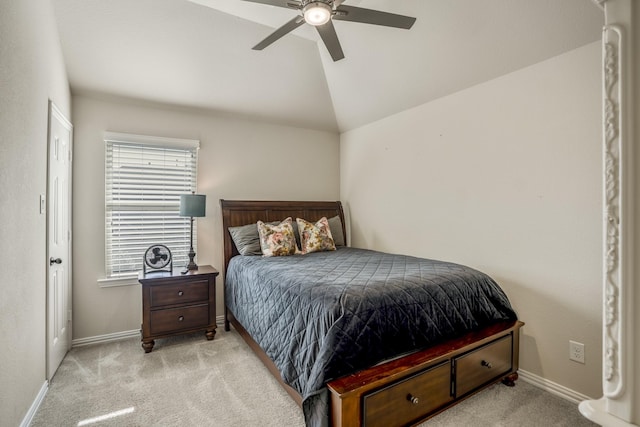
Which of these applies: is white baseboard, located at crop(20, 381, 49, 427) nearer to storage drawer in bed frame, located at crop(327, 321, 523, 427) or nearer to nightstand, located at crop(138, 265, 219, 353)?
nightstand, located at crop(138, 265, 219, 353)

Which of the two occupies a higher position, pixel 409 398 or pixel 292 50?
pixel 292 50

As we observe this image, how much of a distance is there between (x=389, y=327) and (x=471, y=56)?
2217 mm

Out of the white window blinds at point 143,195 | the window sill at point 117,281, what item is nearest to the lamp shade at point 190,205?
the white window blinds at point 143,195

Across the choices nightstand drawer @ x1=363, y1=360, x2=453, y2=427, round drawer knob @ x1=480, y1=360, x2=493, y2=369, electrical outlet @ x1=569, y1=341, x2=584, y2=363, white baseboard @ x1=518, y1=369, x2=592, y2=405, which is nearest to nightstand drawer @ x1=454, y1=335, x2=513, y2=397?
round drawer knob @ x1=480, y1=360, x2=493, y2=369

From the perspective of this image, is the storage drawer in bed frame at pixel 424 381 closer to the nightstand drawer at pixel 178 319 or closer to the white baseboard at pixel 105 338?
the nightstand drawer at pixel 178 319

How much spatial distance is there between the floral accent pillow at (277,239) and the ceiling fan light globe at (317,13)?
2.04 metres

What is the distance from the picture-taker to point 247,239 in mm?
3574

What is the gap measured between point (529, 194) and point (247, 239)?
2.65 m

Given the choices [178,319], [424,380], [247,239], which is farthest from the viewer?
[247,239]

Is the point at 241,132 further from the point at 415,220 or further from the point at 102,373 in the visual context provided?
the point at 102,373

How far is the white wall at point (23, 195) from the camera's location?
1657mm

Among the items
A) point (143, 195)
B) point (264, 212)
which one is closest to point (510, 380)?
point (264, 212)

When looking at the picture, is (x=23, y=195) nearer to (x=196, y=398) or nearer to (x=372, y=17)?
(x=196, y=398)

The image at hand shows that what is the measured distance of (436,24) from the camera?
2553 mm
